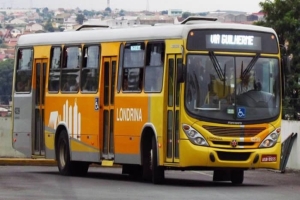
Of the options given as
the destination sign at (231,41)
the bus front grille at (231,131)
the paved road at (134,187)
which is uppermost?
the destination sign at (231,41)

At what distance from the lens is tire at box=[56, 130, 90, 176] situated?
90.5ft

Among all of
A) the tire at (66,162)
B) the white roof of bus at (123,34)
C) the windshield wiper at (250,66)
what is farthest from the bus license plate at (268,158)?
the tire at (66,162)

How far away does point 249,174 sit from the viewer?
29.9 metres

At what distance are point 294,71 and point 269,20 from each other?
15.7ft

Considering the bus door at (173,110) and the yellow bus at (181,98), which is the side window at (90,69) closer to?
the yellow bus at (181,98)

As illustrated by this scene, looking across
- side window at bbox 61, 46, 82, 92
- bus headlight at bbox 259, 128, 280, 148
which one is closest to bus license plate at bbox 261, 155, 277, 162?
bus headlight at bbox 259, 128, 280, 148

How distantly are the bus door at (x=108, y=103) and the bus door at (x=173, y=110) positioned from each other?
2378 millimetres

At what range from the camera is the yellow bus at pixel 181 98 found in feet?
75.9

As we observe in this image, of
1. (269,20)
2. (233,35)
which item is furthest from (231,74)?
(269,20)

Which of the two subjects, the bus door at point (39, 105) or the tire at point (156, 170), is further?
the bus door at point (39, 105)

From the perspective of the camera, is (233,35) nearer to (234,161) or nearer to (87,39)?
(234,161)

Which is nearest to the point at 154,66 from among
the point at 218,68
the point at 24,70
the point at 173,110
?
the point at 173,110

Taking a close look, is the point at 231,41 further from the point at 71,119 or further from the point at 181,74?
the point at 71,119

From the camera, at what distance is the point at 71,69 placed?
2738cm
